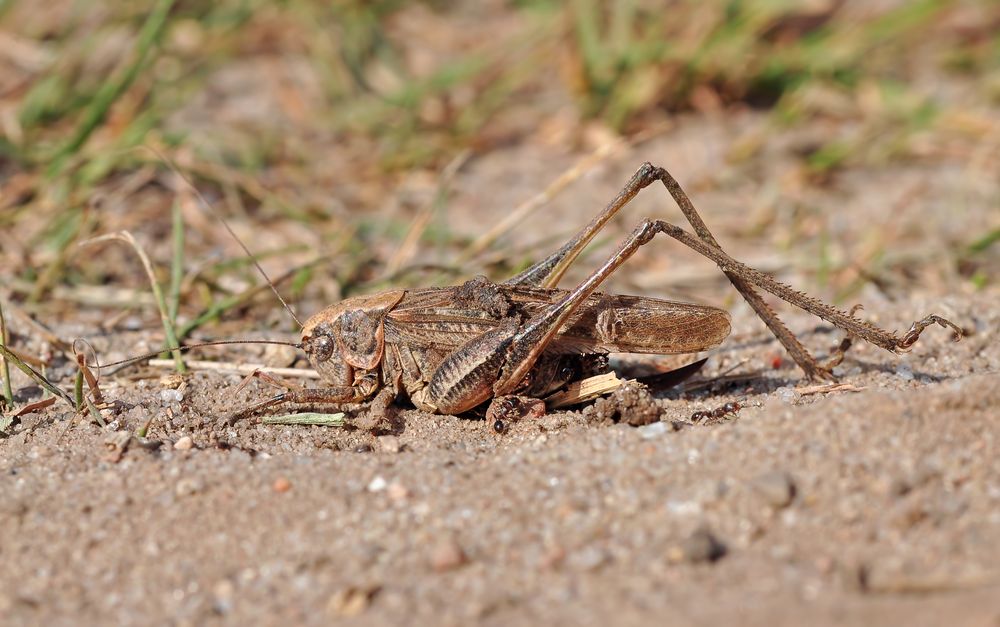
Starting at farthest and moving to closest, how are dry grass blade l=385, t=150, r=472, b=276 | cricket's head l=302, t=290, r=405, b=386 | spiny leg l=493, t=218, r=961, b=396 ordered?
dry grass blade l=385, t=150, r=472, b=276
cricket's head l=302, t=290, r=405, b=386
spiny leg l=493, t=218, r=961, b=396

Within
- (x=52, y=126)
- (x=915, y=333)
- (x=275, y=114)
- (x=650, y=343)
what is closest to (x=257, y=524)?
(x=650, y=343)

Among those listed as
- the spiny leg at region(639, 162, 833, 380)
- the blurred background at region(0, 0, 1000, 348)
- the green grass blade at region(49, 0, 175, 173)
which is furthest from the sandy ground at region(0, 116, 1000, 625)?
the green grass blade at region(49, 0, 175, 173)

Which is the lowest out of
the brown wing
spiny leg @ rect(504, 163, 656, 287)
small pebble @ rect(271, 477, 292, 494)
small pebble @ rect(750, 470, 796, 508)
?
small pebble @ rect(271, 477, 292, 494)

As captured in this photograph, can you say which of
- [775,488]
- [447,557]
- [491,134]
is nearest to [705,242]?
[775,488]

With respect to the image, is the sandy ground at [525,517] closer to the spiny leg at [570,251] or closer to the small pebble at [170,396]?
the small pebble at [170,396]

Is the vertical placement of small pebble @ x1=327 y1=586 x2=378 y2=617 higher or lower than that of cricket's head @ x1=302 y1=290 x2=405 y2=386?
lower

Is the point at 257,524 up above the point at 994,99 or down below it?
below

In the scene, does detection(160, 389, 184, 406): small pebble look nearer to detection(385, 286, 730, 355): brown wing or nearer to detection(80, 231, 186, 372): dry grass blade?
detection(80, 231, 186, 372): dry grass blade

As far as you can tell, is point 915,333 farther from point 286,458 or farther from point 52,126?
point 52,126

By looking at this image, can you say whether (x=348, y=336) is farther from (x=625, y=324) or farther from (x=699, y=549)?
(x=699, y=549)
